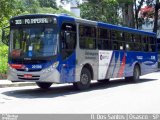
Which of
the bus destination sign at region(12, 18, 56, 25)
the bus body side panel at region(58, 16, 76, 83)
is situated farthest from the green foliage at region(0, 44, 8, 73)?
the bus body side panel at region(58, 16, 76, 83)

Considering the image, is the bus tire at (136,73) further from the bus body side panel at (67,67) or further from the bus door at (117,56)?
the bus body side panel at (67,67)

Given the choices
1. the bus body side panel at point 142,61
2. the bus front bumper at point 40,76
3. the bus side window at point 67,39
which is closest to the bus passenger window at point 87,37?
the bus side window at point 67,39

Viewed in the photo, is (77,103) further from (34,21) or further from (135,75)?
(135,75)

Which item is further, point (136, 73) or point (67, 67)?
point (136, 73)

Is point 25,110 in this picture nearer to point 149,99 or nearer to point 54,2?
point 149,99

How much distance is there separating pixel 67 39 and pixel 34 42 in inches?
48.1

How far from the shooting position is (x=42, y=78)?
1448cm

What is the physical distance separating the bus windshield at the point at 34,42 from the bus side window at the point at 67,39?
14.9 inches

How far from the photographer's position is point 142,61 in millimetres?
22234

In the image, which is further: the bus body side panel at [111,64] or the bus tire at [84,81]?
the bus body side panel at [111,64]

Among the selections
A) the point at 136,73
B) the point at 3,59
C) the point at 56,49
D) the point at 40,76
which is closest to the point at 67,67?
the point at 56,49

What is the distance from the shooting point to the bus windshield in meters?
14.5

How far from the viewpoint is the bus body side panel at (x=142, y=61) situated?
808 inches

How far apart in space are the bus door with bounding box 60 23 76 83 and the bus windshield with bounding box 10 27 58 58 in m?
0.39
